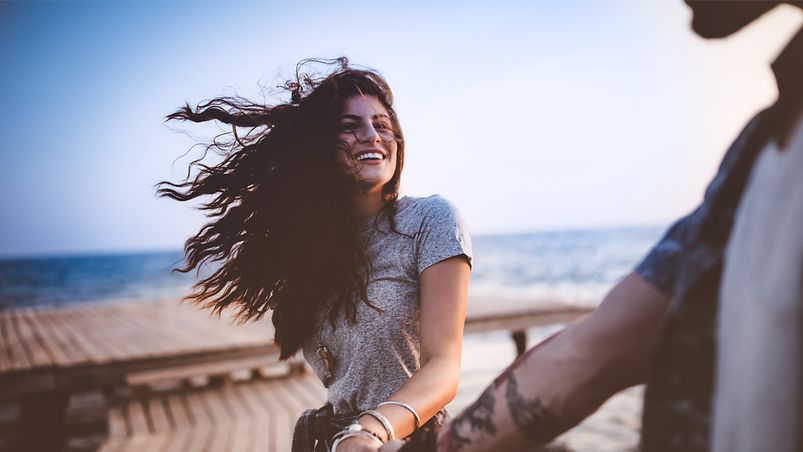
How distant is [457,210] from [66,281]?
55958 millimetres

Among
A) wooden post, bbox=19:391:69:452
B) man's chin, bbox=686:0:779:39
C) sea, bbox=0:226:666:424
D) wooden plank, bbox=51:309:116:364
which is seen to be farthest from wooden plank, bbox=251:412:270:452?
man's chin, bbox=686:0:779:39

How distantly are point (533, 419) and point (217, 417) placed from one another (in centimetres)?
711

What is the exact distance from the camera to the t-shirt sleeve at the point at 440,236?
5.90 ft

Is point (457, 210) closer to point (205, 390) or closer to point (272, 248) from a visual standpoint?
point (272, 248)

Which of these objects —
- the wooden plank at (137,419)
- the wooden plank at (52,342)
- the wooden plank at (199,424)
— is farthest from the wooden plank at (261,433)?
the wooden plank at (52,342)

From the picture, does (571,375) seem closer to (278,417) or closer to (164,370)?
(164,370)

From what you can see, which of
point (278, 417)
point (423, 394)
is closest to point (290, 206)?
point (423, 394)

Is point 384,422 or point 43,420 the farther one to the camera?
point 43,420

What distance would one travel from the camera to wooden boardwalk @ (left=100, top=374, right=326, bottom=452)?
243 inches

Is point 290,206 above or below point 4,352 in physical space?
above

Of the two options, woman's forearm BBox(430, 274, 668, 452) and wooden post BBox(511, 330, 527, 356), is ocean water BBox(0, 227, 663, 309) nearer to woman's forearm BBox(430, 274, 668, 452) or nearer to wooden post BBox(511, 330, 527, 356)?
wooden post BBox(511, 330, 527, 356)

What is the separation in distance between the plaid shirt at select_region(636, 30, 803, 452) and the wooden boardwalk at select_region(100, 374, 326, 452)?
5.71 metres

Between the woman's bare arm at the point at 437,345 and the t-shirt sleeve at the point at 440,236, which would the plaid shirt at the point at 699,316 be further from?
the t-shirt sleeve at the point at 440,236

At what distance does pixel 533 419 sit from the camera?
1.04 metres
